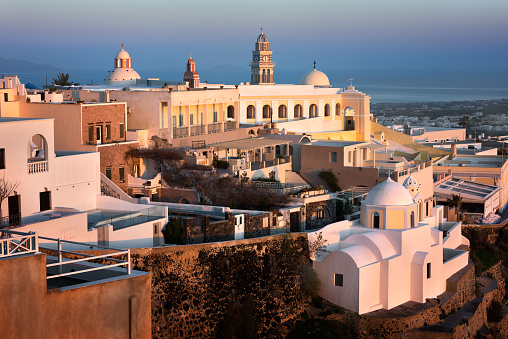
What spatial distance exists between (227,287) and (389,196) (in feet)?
20.0

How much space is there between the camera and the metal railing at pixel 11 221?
67.3ft

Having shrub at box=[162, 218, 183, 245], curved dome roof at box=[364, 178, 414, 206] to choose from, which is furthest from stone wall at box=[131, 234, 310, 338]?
curved dome roof at box=[364, 178, 414, 206]

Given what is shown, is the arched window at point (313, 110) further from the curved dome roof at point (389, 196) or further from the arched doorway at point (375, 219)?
the arched doorway at point (375, 219)

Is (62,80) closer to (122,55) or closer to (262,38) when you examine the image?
(122,55)

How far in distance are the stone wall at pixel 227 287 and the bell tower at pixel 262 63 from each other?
3068 centimetres

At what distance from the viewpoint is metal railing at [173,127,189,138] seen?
3192 cm

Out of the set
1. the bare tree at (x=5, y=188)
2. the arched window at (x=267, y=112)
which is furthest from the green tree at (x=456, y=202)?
the bare tree at (x=5, y=188)

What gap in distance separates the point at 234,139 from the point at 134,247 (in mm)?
14466

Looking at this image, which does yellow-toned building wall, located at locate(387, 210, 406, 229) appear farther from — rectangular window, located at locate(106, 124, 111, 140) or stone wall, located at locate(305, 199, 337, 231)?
rectangular window, located at locate(106, 124, 111, 140)

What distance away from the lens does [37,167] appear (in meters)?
22.5

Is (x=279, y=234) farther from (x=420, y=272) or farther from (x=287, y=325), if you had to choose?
(x=420, y=272)

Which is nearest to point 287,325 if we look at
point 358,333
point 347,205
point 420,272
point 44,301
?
point 358,333

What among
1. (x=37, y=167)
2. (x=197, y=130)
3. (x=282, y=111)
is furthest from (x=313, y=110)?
(x=37, y=167)

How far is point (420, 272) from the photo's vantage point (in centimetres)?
2512
